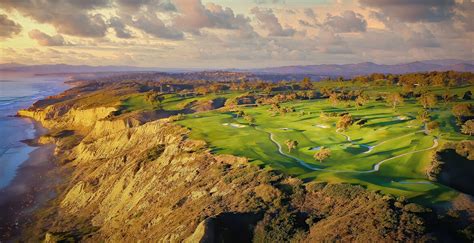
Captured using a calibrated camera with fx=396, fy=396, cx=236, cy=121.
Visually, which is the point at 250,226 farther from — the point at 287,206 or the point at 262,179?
the point at 262,179

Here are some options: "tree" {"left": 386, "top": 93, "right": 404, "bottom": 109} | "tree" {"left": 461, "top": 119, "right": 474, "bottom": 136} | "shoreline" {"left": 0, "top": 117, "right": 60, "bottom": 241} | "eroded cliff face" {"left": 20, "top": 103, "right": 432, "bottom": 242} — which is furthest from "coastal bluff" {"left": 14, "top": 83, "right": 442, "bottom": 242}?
"tree" {"left": 386, "top": 93, "right": 404, "bottom": 109}

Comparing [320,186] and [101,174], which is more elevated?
[320,186]

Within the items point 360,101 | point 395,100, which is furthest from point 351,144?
point 360,101

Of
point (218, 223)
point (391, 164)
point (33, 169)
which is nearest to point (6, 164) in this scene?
point (33, 169)

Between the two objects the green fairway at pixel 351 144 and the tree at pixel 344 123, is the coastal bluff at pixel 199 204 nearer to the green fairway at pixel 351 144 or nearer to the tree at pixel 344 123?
the green fairway at pixel 351 144

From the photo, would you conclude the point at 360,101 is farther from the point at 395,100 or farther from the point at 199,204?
the point at 199,204

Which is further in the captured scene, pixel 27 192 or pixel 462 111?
pixel 462 111

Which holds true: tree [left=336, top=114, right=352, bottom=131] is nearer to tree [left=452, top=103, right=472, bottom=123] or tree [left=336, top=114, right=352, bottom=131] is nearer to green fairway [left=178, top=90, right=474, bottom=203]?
green fairway [left=178, top=90, right=474, bottom=203]

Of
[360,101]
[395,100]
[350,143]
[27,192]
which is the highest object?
[395,100]
